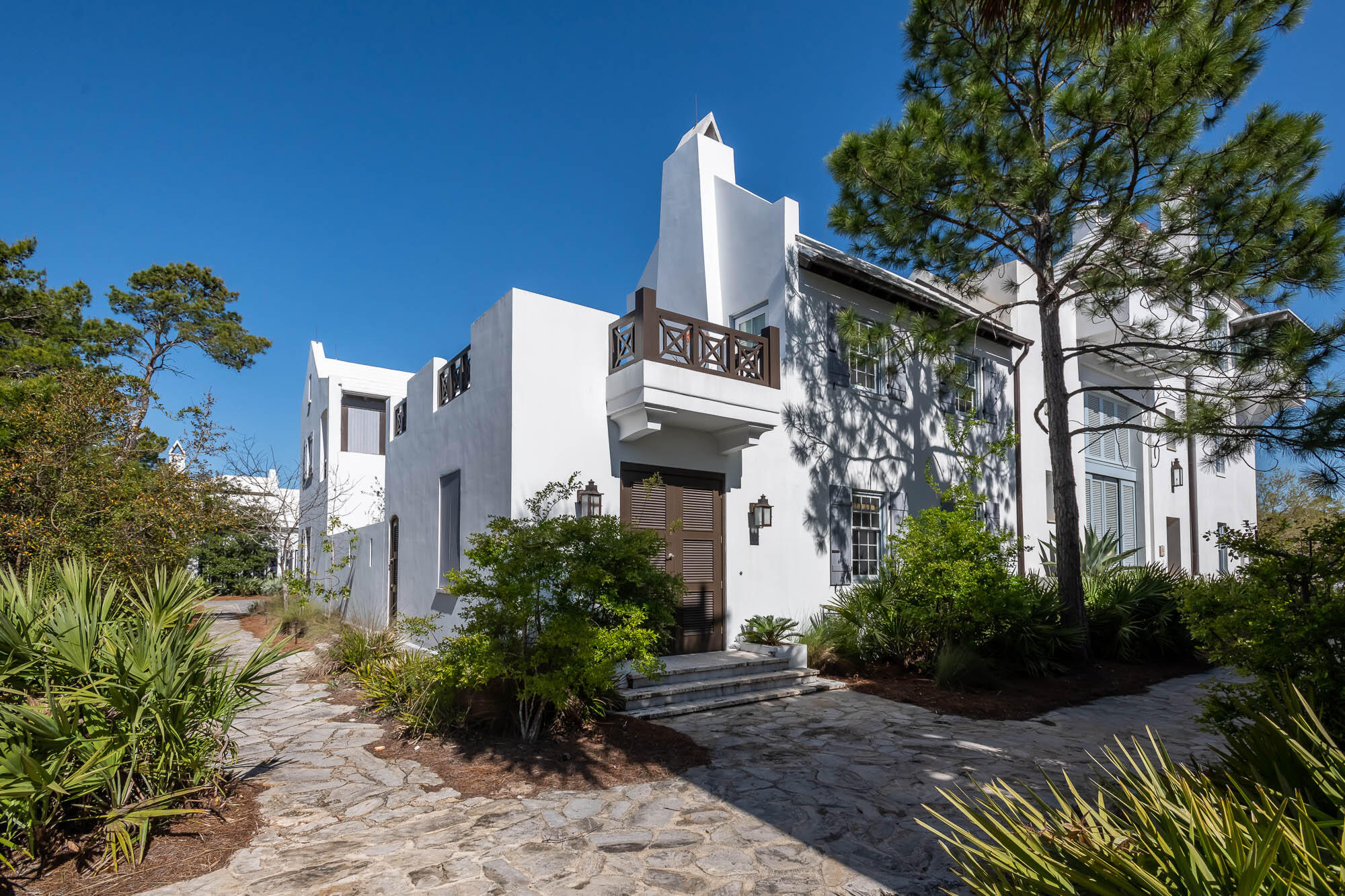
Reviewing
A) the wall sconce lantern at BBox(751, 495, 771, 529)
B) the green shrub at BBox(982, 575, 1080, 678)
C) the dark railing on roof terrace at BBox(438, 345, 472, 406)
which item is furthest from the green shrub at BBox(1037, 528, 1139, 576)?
the dark railing on roof terrace at BBox(438, 345, 472, 406)

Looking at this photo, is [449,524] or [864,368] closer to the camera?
[449,524]

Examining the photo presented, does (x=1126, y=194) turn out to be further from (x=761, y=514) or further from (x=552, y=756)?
(x=552, y=756)

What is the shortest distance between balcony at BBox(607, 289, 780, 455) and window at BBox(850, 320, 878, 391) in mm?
1707

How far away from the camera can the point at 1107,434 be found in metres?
18.4

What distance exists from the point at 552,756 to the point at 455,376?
→ 686cm

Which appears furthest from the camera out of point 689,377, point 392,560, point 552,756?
point 392,560

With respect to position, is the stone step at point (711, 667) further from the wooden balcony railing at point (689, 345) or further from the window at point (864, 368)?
the window at point (864, 368)

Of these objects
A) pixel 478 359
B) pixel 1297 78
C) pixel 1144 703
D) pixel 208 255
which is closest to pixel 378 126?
pixel 478 359

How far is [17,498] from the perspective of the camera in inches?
369

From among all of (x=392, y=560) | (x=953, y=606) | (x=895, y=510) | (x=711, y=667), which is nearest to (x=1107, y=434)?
(x=895, y=510)

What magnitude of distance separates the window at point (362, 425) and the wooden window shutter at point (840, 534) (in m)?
14.4

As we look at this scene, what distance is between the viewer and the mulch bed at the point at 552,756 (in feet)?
18.1

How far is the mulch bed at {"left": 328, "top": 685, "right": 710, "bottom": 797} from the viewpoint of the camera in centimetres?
553

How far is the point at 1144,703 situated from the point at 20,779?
1063cm
